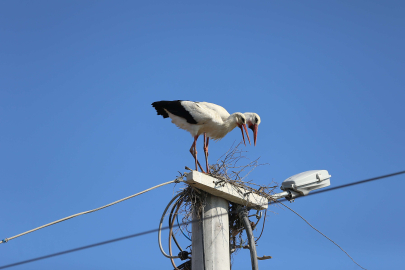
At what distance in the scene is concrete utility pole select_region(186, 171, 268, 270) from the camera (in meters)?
5.13

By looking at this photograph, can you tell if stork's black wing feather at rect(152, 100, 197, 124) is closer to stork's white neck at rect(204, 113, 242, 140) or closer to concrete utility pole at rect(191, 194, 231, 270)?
stork's white neck at rect(204, 113, 242, 140)

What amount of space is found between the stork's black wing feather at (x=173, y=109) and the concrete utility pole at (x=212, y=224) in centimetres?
208

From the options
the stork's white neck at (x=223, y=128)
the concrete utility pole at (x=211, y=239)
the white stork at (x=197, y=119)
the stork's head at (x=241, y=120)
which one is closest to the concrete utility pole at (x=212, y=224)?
the concrete utility pole at (x=211, y=239)

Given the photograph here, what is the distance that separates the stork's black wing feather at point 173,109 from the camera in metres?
7.43

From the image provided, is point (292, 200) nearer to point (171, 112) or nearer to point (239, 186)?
point (239, 186)

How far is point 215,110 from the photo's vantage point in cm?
777

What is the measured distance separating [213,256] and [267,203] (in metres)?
1.17

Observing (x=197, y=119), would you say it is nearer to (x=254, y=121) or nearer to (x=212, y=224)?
(x=254, y=121)

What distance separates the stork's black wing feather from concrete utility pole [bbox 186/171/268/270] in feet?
6.81

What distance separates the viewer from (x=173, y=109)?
759cm

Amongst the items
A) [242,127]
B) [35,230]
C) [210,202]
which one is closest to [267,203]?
[210,202]

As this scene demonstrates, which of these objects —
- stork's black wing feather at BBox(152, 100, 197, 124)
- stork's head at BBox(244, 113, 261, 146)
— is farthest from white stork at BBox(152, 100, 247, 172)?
stork's head at BBox(244, 113, 261, 146)

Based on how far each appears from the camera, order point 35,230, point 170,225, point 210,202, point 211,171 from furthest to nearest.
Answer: point 211,171, point 170,225, point 210,202, point 35,230

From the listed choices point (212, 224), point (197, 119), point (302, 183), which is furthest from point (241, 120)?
point (212, 224)
